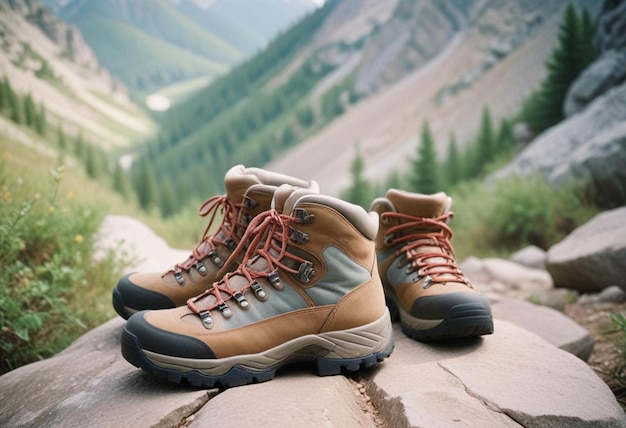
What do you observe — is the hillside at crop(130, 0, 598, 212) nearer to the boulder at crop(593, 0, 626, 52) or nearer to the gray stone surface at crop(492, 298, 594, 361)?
the boulder at crop(593, 0, 626, 52)

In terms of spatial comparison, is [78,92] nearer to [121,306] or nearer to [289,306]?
[121,306]

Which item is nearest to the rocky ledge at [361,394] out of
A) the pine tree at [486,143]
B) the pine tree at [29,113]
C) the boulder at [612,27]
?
the boulder at [612,27]

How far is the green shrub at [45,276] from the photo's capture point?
99.2 inches

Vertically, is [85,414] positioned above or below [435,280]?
below

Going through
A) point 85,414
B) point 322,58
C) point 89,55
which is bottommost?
point 85,414

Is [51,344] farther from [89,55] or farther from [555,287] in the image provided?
[89,55]

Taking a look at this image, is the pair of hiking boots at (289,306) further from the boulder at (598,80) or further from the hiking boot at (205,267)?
the boulder at (598,80)

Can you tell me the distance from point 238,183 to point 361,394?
114 centimetres

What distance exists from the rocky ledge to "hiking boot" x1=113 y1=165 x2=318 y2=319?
284 millimetres

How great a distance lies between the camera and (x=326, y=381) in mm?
1706

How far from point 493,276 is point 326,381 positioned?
4.39 meters

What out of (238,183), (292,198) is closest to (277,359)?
(292,198)

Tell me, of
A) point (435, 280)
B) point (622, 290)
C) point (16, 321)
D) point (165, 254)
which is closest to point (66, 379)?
point (16, 321)

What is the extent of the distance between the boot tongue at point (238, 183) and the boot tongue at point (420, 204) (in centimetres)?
78
